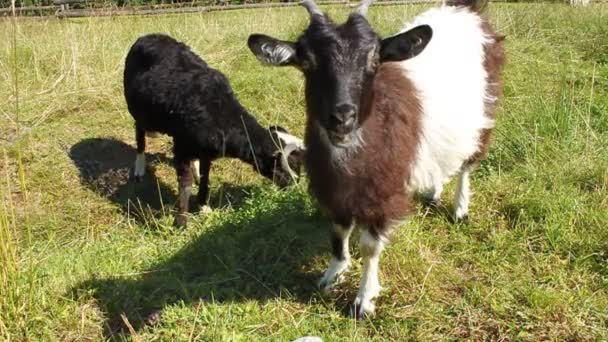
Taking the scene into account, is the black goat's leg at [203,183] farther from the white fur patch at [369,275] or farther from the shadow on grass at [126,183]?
the white fur patch at [369,275]

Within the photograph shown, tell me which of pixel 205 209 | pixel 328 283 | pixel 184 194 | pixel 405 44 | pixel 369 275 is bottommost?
pixel 205 209

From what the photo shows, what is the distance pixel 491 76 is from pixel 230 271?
2477 millimetres

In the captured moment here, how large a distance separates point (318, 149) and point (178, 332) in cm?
135

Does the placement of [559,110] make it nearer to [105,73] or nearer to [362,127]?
[362,127]

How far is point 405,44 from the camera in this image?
3162 millimetres

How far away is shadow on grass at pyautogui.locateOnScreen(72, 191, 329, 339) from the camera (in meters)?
3.76

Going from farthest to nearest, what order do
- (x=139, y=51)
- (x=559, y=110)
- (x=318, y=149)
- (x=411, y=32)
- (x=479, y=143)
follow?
1. (x=139, y=51)
2. (x=559, y=110)
3. (x=479, y=143)
4. (x=318, y=149)
5. (x=411, y=32)

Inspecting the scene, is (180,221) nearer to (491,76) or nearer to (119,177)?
(119,177)

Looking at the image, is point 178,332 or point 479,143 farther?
point 479,143

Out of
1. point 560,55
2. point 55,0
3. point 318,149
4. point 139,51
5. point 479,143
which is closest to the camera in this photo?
point 318,149

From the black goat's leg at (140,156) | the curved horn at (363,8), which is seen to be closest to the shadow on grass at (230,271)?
the curved horn at (363,8)

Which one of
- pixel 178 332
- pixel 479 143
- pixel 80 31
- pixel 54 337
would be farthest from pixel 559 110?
pixel 80 31

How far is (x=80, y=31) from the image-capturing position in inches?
382

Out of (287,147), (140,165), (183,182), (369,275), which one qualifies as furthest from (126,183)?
(369,275)
